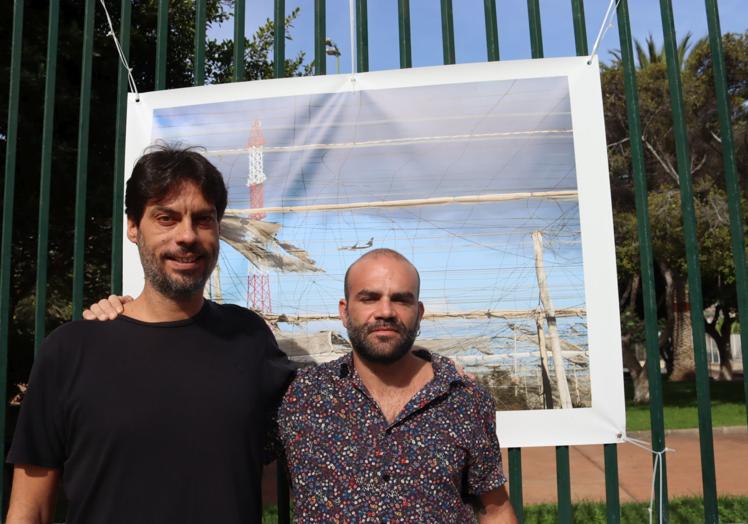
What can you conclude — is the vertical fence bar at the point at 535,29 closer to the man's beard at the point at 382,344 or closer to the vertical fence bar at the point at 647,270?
the vertical fence bar at the point at 647,270

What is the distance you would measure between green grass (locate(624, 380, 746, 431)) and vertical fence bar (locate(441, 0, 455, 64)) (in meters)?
10.5

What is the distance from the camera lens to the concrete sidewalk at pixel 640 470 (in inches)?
287

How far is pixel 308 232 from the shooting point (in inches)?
105

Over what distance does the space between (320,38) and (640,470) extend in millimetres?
8080

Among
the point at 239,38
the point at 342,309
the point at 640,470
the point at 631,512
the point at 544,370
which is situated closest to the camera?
the point at 342,309

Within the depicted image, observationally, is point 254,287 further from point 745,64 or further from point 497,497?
point 745,64

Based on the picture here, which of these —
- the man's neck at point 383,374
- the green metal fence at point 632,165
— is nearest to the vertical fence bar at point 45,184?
the green metal fence at point 632,165

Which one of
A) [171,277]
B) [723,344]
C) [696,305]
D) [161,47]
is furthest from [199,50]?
[723,344]

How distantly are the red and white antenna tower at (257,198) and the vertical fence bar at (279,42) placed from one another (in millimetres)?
250

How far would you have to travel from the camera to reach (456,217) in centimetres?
260

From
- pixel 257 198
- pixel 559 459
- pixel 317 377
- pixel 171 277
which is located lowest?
pixel 559 459

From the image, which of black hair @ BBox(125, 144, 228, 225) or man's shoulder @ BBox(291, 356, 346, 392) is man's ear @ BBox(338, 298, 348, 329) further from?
black hair @ BBox(125, 144, 228, 225)

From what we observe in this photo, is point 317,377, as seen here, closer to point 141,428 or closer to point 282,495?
point 141,428

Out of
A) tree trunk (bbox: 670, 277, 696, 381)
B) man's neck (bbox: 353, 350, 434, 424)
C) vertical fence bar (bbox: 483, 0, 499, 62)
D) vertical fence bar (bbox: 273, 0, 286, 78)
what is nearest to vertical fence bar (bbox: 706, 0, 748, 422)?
vertical fence bar (bbox: 483, 0, 499, 62)
